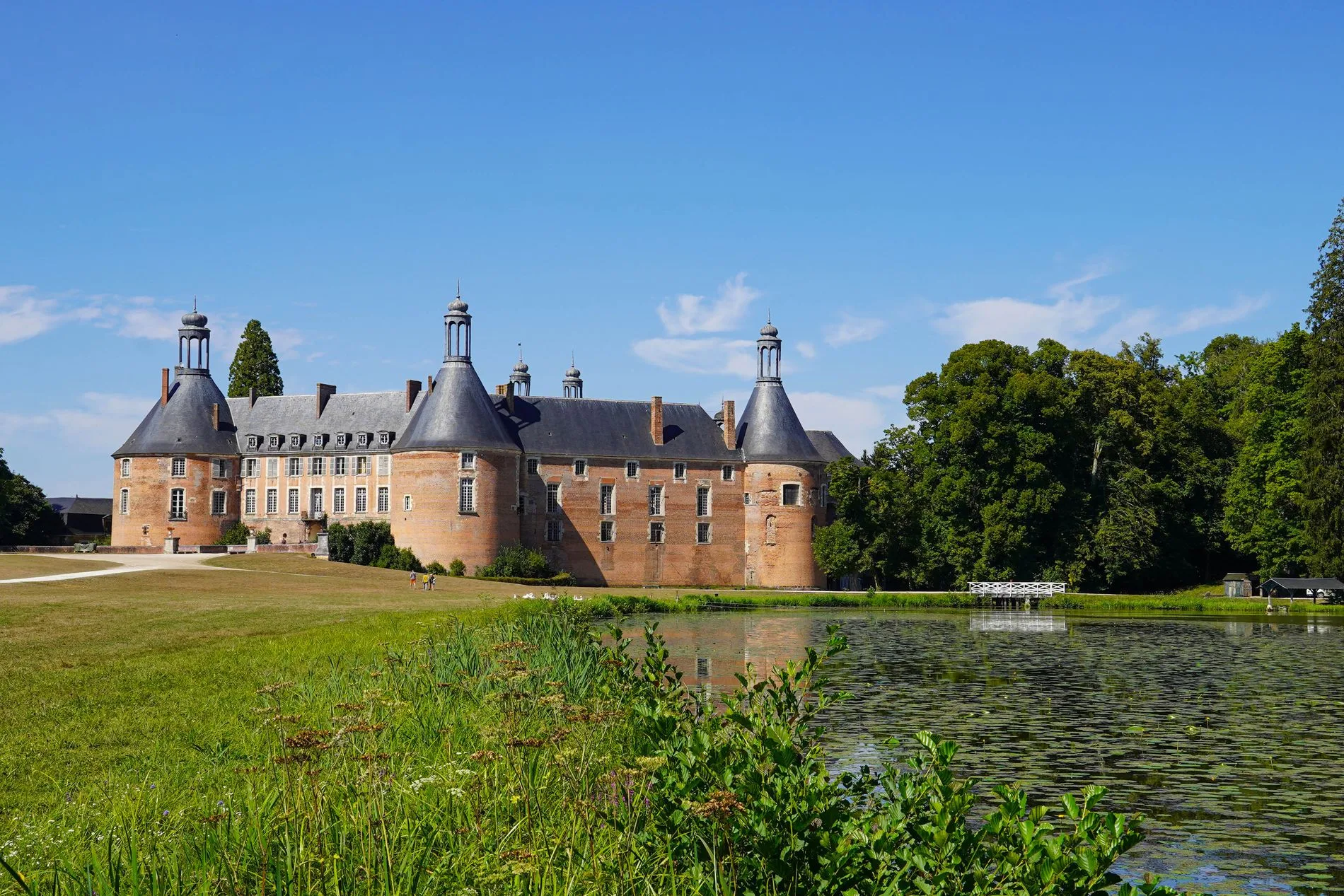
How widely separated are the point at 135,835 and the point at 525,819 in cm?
161

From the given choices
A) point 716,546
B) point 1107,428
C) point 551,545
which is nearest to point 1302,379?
point 1107,428

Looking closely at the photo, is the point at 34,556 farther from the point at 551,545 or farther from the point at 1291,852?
the point at 1291,852

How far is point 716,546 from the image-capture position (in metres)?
58.0

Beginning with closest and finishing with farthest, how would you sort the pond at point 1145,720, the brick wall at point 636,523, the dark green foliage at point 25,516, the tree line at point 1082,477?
the pond at point 1145,720, the tree line at point 1082,477, the brick wall at point 636,523, the dark green foliage at point 25,516

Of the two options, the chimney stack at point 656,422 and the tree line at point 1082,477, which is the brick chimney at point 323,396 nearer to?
the chimney stack at point 656,422

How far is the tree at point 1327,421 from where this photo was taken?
40.8 meters

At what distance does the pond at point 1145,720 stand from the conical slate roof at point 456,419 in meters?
24.1

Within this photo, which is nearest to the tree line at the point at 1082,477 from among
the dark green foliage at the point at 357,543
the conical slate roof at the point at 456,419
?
the conical slate roof at the point at 456,419

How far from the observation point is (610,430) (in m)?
58.5

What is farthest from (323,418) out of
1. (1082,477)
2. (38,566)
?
(1082,477)

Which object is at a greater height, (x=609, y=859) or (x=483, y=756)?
(x=483, y=756)

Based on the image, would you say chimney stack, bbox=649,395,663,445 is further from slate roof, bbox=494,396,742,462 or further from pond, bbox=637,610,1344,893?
pond, bbox=637,610,1344,893

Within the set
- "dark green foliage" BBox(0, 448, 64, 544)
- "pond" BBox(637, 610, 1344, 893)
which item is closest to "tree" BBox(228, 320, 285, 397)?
"dark green foliage" BBox(0, 448, 64, 544)

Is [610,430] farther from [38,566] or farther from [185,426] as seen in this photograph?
[38,566]
